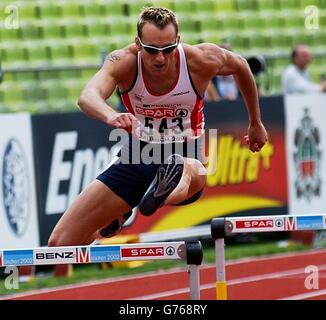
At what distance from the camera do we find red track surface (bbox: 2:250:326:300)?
9289 mm

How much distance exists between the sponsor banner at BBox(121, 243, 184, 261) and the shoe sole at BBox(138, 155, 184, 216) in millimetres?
596

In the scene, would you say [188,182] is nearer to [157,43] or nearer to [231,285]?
[157,43]

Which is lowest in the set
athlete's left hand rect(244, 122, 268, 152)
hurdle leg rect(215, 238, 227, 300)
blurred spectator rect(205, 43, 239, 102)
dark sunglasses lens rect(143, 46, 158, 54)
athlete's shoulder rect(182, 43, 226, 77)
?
hurdle leg rect(215, 238, 227, 300)

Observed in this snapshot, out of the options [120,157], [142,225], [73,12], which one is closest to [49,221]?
[142,225]

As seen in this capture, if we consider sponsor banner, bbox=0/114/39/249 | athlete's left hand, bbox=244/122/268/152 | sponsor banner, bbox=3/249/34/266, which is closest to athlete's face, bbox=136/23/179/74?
athlete's left hand, bbox=244/122/268/152

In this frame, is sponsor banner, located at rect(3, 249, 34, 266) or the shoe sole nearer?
sponsor banner, located at rect(3, 249, 34, 266)

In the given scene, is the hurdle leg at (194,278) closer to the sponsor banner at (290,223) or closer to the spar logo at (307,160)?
the sponsor banner at (290,223)

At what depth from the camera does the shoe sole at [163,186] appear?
708 centimetres

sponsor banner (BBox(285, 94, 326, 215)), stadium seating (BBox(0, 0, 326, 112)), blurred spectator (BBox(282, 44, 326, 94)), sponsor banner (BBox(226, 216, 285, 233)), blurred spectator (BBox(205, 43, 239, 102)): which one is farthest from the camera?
blurred spectator (BBox(282, 44, 326, 94))

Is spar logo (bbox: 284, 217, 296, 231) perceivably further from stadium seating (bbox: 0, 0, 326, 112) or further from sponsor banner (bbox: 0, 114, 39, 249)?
stadium seating (bbox: 0, 0, 326, 112)

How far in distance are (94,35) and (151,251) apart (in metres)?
7.96

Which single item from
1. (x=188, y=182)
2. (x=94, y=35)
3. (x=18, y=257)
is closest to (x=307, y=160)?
(x=94, y=35)

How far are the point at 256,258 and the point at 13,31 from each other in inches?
157
